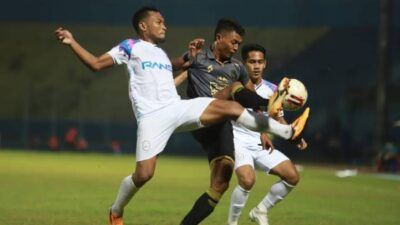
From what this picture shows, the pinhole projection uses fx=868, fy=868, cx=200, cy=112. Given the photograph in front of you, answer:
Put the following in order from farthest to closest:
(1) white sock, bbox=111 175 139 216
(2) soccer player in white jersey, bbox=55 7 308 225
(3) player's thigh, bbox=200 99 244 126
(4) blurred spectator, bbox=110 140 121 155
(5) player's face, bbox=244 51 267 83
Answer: (4) blurred spectator, bbox=110 140 121 155, (5) player's face, bbox=244 51 267 83, (1) white sock, bbox=111 175 139 216, (2) soccer player in white jersey, bbox=55 7 308 225, (3) player's thigh, bbox=200 99 244 126

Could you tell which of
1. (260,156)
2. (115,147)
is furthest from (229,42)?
(115,147)

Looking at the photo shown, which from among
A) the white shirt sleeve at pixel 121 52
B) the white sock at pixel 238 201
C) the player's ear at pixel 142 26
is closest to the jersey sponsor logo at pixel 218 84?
the player's ear at pixel 142 26

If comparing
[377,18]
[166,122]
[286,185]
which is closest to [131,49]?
[166,122]

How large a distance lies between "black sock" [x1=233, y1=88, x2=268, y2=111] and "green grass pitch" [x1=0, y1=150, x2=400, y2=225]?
2.85 metres

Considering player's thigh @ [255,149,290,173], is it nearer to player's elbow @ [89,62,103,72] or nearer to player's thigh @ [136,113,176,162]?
player's thigh @ [136,113,176,162]

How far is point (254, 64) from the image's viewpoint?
11.2 metres

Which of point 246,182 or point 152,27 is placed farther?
point 246,182

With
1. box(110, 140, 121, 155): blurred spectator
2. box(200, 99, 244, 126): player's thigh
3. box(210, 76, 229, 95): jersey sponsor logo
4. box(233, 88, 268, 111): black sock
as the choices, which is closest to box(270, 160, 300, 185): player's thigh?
box(210, 76, 229, 95): jersey sponsor logo

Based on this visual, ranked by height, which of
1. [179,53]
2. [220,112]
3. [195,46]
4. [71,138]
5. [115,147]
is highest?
[195,46]

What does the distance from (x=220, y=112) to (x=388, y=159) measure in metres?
20.6

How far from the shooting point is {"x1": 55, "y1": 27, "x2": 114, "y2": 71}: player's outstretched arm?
8859 millimetres

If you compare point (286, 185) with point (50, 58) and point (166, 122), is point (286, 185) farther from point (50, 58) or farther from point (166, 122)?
point (50, 58)

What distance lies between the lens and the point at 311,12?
46906mm

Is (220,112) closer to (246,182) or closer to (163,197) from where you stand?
(246,182)
